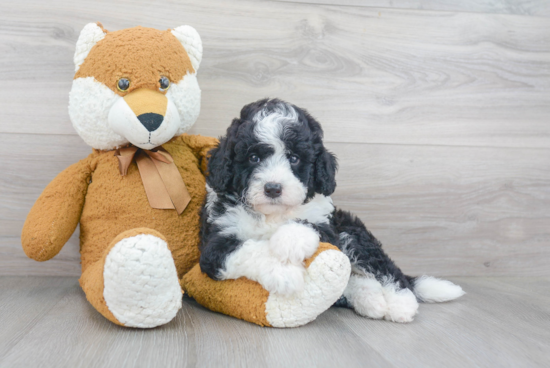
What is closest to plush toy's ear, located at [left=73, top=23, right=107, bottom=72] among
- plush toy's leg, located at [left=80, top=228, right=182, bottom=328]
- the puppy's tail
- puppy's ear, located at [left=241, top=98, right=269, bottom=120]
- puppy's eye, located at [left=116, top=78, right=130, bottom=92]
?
puppy's eye, located at [left=116, top=78, right=130, bottom=92]

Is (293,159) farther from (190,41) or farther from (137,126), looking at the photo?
(190,41)

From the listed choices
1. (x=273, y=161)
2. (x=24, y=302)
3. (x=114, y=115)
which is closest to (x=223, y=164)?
(x=273, y=161)

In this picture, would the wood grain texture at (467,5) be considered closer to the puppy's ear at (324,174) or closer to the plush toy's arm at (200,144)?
the plush toy's arm at (200,144)

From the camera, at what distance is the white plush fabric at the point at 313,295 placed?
1188 mm

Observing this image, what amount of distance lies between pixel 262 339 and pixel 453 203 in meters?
1.21

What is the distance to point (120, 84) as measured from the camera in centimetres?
137

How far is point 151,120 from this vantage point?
133 cm

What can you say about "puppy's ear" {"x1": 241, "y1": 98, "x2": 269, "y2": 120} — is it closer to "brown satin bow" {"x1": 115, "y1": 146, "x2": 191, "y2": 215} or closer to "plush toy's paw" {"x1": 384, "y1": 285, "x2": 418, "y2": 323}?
"brown satin bow" {"x1": 115, "y1": 146, "x2": 191, "y2": 215}

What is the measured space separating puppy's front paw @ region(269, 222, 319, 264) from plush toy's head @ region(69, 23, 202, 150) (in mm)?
502

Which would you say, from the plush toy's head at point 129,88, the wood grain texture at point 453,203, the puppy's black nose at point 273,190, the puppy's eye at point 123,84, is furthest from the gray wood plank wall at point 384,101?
the puppy's black nose at point 273,190

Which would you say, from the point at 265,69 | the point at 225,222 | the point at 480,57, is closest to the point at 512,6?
the point at 480,57

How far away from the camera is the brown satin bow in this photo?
144 centimetres

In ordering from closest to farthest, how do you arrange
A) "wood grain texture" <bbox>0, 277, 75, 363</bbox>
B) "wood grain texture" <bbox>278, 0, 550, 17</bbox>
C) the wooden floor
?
the wooden floor → "wood grain texture" <bbox>0, 277, 75, 363</bbox> → "wood grain texture" <bbox>278, 0, 550, 17</bbox>

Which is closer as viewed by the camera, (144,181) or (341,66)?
(144,181)
